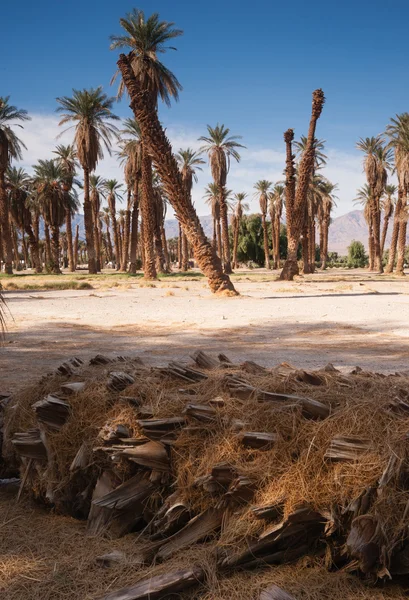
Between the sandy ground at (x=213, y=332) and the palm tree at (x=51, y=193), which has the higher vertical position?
the palm tree at (x=51, y=193)

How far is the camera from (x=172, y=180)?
789 inches

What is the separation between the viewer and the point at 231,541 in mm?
2475

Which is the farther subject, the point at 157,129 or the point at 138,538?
the point at 157,129

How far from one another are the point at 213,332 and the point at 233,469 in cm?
847

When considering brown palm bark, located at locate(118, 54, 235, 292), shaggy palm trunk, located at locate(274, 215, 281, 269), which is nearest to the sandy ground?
brown palm bark, located at locate(118, 54, 235, 292)

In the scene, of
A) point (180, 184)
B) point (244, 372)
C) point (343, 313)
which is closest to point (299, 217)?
point (180, 184)

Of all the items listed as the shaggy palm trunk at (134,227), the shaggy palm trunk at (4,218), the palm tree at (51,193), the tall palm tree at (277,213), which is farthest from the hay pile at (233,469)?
the tall palm tree at (277,213)

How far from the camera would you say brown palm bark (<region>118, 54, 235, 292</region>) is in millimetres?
20062

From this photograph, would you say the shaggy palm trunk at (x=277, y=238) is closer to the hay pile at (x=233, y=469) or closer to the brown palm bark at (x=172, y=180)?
the brown palm bark at (x=172, y=180)

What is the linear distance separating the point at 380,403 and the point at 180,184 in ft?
59.5

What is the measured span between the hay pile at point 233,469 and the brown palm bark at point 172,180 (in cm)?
1677

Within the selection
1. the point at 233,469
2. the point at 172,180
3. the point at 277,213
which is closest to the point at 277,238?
the point at 277,213

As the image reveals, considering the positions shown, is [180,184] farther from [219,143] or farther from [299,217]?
[219,143]

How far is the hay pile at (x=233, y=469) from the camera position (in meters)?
2.31
